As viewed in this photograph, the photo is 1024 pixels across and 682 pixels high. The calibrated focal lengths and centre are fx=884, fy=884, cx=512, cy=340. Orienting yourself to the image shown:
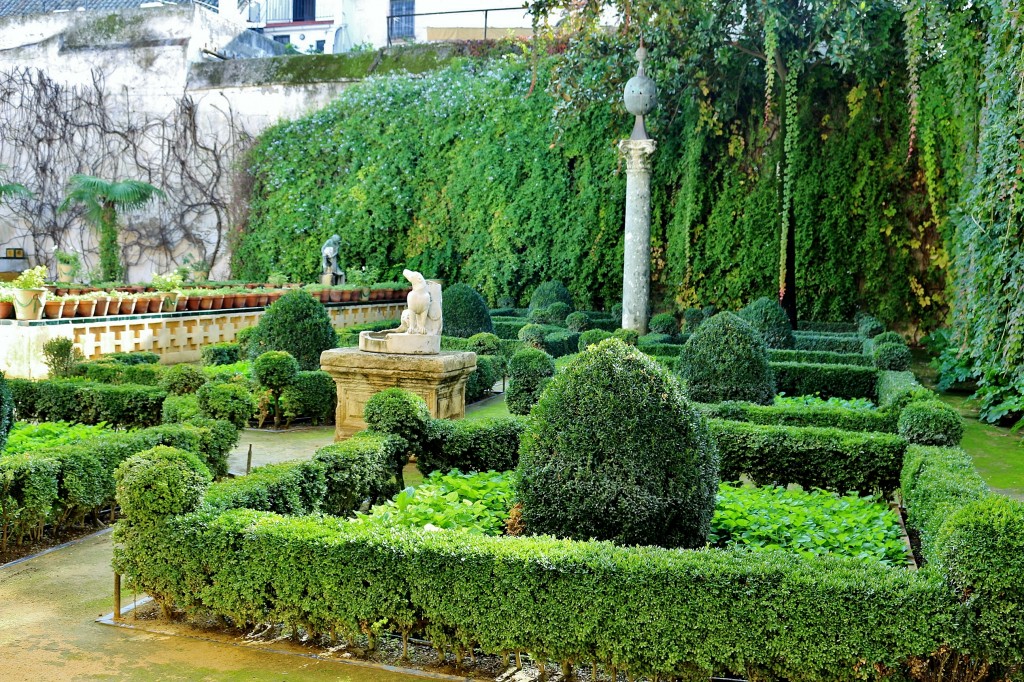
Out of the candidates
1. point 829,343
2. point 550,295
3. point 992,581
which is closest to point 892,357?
point 829,343

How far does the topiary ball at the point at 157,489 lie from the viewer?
14.0 feet

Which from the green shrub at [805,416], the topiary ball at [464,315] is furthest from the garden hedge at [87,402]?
the topiary ball at [464,315]

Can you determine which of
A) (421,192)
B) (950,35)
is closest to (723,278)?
(950,35)

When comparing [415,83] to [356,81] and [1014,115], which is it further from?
[1014,115]

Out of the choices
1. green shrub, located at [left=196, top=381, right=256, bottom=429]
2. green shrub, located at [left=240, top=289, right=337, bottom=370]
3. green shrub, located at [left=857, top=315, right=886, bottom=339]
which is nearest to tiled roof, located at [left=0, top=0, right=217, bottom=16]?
green shrub, located at [left=240, top=289, right=337, bottom=370]

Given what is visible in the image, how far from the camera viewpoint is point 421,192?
20.8m

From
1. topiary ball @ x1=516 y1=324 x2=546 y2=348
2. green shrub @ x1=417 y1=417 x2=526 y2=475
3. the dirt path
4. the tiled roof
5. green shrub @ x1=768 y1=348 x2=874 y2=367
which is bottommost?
the dirt path

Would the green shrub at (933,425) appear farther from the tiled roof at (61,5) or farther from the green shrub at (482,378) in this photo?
the tiled roof at (61,5)

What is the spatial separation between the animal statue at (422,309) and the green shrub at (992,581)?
16.8 ft

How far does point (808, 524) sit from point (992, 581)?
1961 millimetres

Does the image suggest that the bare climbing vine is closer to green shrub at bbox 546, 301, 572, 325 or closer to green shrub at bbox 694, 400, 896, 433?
green shrub at bbox 546, 301, 572, 325

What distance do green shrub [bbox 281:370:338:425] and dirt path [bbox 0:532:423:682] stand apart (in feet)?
15.1

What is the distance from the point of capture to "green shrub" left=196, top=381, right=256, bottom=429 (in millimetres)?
7227

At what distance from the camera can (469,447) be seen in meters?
6.43
